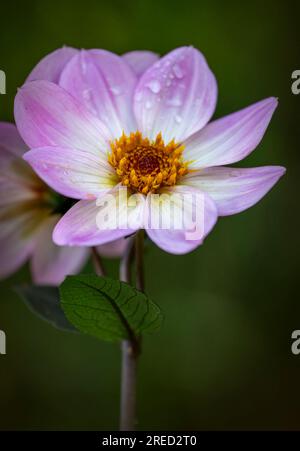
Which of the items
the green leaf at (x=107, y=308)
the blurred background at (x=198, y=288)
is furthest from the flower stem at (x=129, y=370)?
the blurred background at (x=198, y=288)

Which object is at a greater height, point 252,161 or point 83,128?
point 252,161

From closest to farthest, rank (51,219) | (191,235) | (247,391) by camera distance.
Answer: (191,235) → (51,219) → (247,391)

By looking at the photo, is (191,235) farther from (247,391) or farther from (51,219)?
(247,391)

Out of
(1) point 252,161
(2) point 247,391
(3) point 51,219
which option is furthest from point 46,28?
(2) point 247,391

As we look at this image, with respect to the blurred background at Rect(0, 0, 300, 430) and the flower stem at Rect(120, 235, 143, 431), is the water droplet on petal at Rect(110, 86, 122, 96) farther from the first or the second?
the blurred background at Rect(0, 0, 300, 430)

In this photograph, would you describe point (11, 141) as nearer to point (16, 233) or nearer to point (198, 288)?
point (16, 233)

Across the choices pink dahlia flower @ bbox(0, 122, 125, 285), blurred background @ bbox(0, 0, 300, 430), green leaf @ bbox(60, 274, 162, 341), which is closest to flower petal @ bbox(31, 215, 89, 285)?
pink dahlia flower @ bbox(0, 122, 125, 285)

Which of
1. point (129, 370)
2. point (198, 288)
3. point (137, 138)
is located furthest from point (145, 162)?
point (198, 288)
